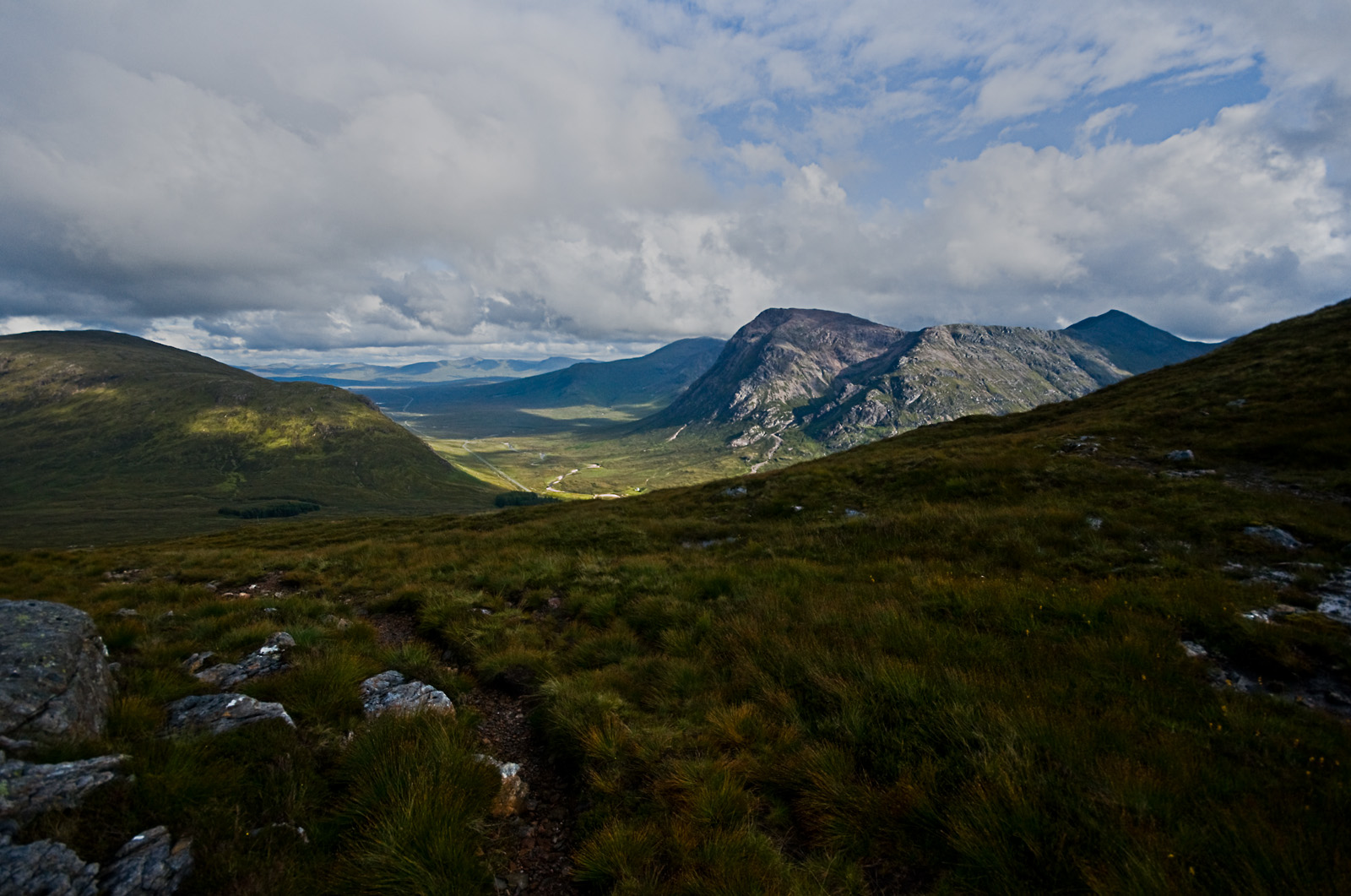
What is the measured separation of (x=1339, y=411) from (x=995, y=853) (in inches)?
1147

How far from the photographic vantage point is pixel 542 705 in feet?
23.9

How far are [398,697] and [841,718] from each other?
6028mm

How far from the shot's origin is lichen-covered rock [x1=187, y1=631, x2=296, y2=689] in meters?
7.42

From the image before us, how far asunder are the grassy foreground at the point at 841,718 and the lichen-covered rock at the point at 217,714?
0.95 ft

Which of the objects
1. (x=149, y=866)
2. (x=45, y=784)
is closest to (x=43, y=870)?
(x=149, y=866)

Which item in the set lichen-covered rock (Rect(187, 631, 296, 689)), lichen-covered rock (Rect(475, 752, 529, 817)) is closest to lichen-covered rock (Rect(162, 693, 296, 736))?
lichen-covered rock (Rect(187, 631, 296, 689))

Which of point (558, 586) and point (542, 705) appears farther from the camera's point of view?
point (558, 586)

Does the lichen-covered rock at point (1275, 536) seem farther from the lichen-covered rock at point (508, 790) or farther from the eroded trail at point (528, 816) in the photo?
the lichen-covered rock at point (508, 790)

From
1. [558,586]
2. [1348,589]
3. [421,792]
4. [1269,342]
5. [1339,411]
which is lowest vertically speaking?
[558,586]

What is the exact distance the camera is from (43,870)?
3.66 m

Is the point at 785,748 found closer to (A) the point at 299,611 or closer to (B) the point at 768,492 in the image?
(A) the point at 299,611

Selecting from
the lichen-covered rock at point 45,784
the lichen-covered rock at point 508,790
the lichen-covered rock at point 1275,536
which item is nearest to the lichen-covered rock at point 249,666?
the lichen-covered rock at point 45,784

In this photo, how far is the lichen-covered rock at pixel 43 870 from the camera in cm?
356

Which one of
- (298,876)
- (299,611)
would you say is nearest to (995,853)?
(298,876)
